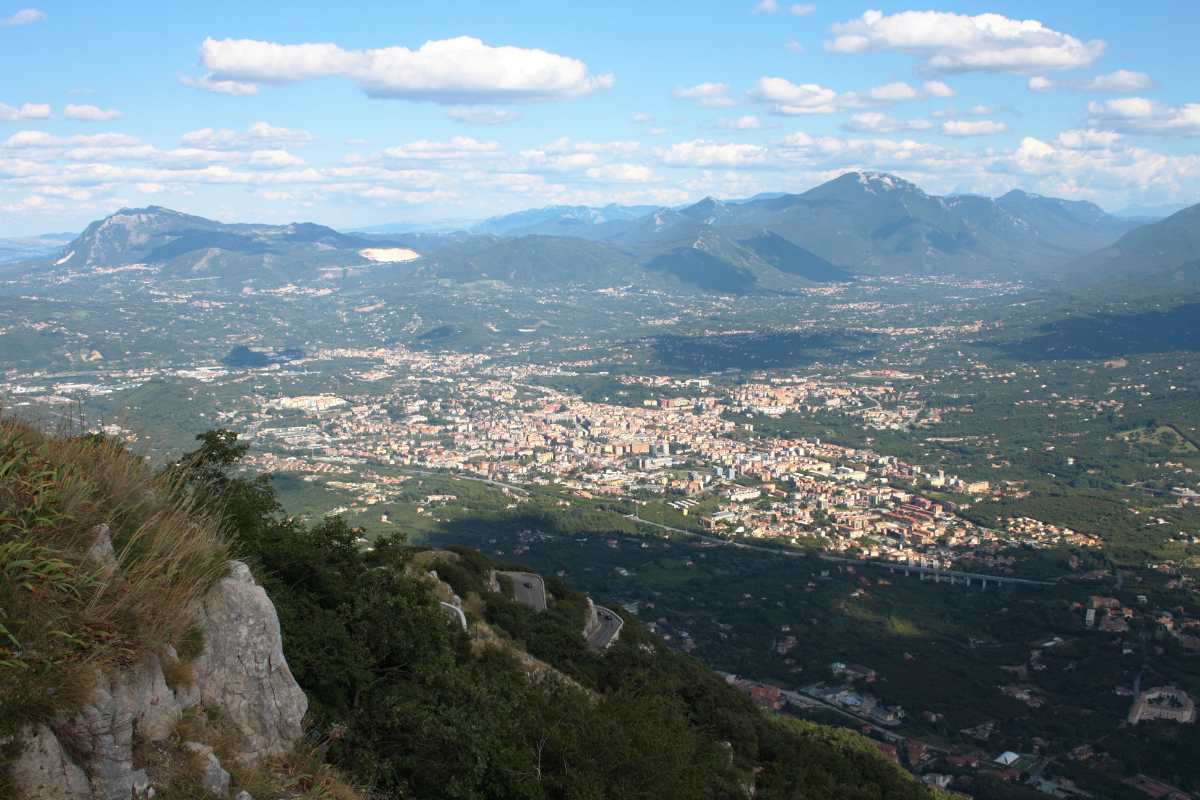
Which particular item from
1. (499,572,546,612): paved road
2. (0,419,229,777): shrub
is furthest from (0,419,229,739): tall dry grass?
(499,572,546,612): paved road

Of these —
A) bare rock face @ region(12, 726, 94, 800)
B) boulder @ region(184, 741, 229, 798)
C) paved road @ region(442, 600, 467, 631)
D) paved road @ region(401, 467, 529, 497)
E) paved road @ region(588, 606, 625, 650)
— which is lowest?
paved road @ region(401, 467, 529, 497)

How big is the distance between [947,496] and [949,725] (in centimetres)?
3636

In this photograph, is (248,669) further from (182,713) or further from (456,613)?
(456,613)

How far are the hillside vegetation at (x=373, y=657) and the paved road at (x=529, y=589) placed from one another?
247 centimetres

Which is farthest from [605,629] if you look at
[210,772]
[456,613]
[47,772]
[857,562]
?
[857,562]

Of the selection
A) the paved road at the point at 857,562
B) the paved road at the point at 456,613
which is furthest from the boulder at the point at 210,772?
the paved road at the point at 857,562

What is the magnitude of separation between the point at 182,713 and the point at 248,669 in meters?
0.77

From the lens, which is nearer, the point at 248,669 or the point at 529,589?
the point at 248,669

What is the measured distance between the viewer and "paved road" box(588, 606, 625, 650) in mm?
19609

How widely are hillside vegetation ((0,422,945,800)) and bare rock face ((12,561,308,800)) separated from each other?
0.15 m

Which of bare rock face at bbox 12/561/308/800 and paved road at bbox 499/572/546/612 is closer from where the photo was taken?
bare rock face at bbox 12/561/308/800

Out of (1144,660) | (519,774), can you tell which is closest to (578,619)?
→ (519,774)

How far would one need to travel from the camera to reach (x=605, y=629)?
20969 millimetres

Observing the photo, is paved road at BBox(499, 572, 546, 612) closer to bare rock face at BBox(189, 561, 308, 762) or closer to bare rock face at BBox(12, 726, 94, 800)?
bare rock face at BBox(189, 561, 308, 762)
